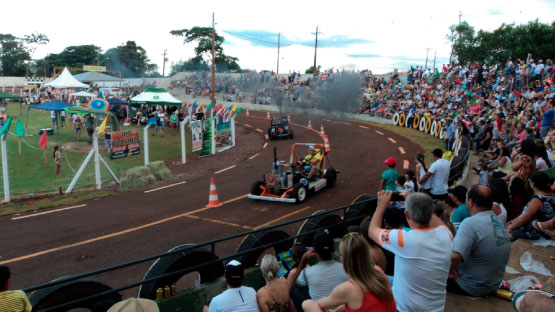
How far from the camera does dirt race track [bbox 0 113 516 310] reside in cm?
846

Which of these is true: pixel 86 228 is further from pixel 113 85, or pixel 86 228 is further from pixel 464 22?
pixel 464 22

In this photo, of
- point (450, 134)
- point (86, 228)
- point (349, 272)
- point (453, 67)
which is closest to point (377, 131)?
point (450, 134)

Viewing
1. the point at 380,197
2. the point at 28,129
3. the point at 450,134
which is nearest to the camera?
the point at 380,197

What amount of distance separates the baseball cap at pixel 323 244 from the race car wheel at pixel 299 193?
8.34m

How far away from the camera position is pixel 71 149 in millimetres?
22266

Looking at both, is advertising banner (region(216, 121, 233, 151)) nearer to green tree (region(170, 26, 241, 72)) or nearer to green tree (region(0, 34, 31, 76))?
green tree (region(170, 26, 241, 72))

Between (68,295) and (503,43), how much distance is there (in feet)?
188

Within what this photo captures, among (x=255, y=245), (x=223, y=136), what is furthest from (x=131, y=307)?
(x=223, y=136)

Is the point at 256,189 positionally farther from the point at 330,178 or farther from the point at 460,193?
the point at 460,193

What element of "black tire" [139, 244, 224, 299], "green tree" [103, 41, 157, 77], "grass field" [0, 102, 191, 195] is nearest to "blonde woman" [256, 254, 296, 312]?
"black tire" [139, 244, 224, 299]

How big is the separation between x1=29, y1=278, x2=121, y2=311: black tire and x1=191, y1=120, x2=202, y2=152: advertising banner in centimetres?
1621

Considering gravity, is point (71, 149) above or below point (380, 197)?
below

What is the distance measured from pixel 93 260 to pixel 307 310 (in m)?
6.63

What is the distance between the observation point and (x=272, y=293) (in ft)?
13.5
